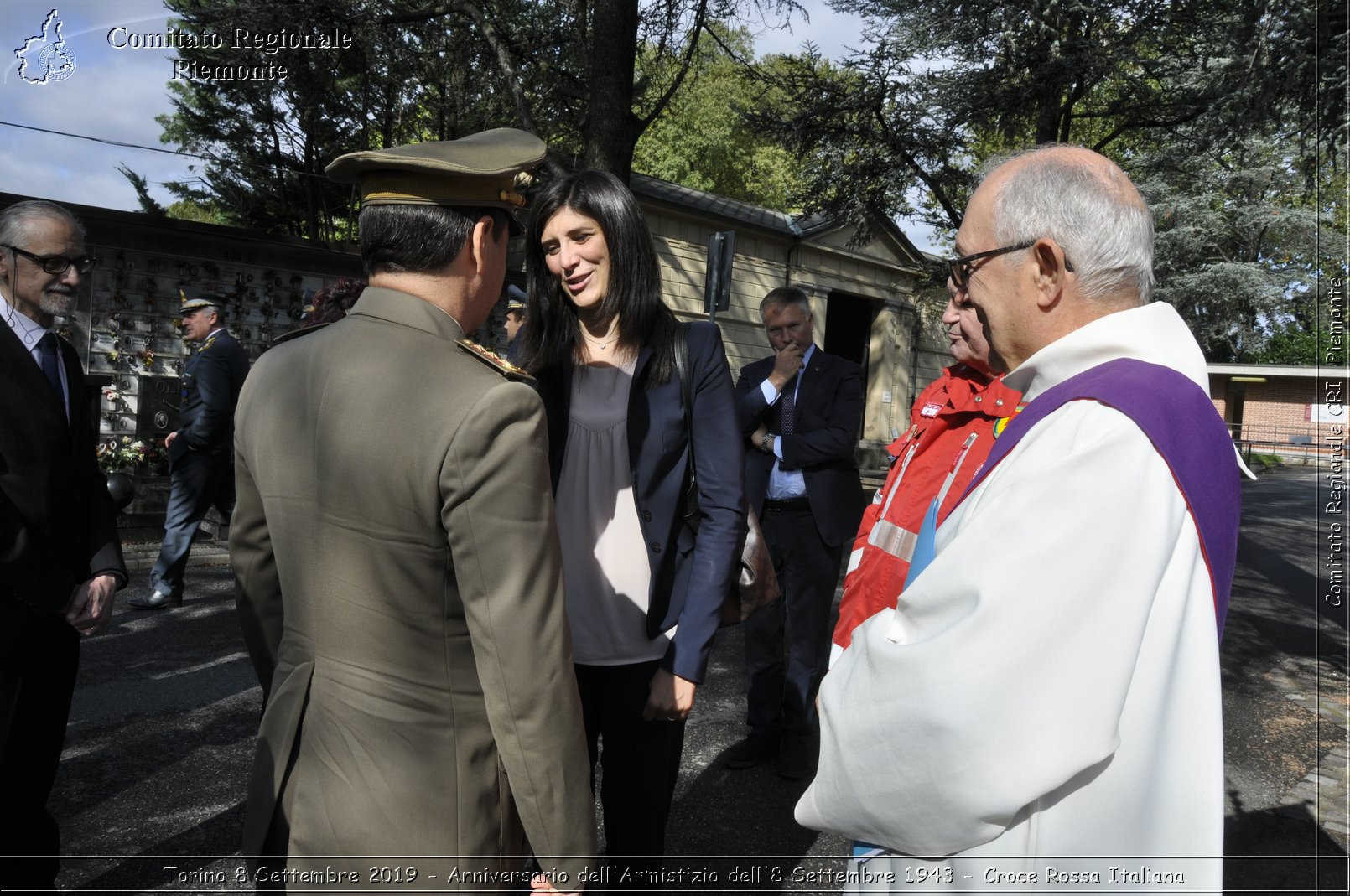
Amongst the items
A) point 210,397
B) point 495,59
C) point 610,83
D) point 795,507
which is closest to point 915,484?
point 795,507

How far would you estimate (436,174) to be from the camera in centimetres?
153

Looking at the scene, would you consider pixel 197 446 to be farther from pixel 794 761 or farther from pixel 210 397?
pixel 794 761

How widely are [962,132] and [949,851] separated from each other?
14.0 metres

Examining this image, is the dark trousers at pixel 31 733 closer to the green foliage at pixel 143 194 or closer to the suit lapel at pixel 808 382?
the suit lapel at pixel 808 382

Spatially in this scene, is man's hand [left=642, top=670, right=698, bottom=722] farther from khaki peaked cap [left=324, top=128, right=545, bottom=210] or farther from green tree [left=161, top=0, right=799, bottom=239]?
green tree [left=161, top=0, right=799, bottom=239]

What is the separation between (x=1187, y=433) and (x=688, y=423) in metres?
1.39

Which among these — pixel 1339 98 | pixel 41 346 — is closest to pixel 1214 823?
pixel 41 346

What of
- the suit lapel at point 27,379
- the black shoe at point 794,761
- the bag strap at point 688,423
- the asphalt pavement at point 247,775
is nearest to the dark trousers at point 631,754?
the bag strap at point 688,423

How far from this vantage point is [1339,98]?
6469 millimetres

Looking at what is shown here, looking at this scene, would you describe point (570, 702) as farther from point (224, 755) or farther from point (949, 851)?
point (224, 755)

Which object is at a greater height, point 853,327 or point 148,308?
point 853,327

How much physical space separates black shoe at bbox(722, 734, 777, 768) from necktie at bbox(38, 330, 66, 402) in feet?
9.96

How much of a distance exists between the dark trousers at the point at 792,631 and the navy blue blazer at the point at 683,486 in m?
1.81

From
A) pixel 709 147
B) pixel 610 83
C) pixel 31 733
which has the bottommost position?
pixel 31 733
